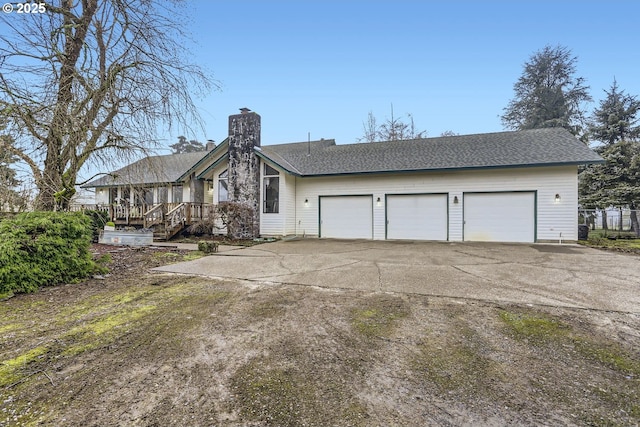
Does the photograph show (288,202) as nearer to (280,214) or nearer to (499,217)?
(280,214)

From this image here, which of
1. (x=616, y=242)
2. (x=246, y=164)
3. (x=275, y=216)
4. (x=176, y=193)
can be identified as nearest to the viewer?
(x=616, y=242)

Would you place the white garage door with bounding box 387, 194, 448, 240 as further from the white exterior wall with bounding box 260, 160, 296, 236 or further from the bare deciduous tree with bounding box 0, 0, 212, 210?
the bare deciduous tree with bounding box 0, 0, 212, 210

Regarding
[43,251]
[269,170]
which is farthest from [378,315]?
[269,170]

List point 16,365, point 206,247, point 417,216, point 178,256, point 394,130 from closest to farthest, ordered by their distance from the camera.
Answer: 1. point 16,365
2. point 178,256
3. point 206,247
4. point 417,216
5. point 394,130

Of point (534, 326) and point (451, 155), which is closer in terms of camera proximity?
point (534, 326)

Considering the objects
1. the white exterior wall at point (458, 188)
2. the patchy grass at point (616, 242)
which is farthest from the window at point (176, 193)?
the patchy grass at point (616, 242)

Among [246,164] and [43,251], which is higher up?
[246,164]

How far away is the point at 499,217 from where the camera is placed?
11.7 meters

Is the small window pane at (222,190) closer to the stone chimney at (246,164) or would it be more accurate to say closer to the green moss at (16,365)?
the stone chimney at (246,164)

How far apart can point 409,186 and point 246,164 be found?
721cm

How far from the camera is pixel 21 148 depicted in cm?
524

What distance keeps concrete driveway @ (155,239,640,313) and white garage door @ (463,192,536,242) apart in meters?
2.53

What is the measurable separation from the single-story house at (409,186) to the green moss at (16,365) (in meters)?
9.29

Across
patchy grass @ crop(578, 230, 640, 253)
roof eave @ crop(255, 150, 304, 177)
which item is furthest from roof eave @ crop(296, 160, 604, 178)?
patchy grass @ crop(578, 230, 640, 253)
